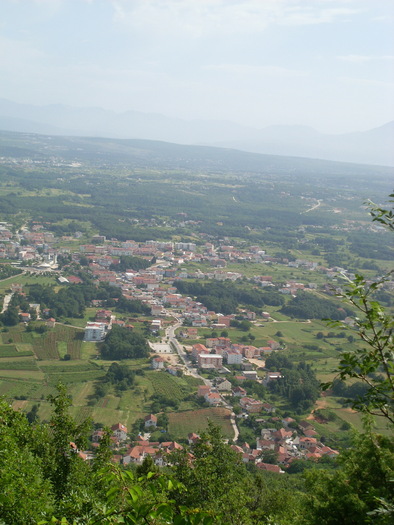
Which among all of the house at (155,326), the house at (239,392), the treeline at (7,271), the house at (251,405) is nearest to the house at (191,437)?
the house at (251,405)

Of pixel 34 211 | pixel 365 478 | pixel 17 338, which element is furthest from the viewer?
pixel 34 211

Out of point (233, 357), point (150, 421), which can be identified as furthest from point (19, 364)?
point (233, 357)

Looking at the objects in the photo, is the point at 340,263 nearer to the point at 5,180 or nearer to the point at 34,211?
the point at 34,211

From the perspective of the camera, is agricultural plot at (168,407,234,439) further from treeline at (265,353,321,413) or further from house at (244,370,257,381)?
house at (244,370,257,381)

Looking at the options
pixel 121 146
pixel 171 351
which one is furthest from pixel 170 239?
pixel 121 146

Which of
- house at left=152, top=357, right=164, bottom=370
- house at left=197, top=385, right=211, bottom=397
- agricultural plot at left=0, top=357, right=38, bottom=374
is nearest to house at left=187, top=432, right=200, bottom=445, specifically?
house at left=197, top=385, right=211, bottom=397

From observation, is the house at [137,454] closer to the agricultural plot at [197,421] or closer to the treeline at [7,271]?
the agricultural plot at [197,421]

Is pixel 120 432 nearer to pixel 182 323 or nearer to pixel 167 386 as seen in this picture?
pixel 167 386
